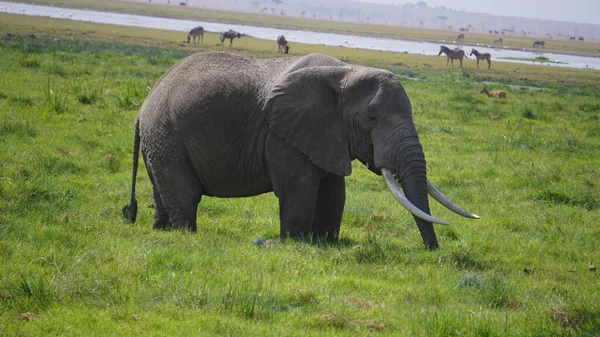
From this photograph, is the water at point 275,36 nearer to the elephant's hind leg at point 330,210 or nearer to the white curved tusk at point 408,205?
the elephant's hind leg at point 330,210

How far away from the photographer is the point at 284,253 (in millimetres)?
8523

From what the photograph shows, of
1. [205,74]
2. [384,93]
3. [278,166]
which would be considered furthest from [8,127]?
[384,93]

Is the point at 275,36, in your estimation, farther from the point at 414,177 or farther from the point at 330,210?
the point at 414,177

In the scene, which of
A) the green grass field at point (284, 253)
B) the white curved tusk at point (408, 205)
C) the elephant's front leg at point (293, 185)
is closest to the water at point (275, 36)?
the green grass field at point (284, 253)

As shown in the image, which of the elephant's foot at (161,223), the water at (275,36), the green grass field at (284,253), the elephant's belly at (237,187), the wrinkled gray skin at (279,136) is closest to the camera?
the green grass field at (284,253)

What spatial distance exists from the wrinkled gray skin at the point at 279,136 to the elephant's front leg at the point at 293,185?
1cm

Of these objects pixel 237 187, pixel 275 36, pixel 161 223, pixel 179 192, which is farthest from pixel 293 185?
pixel 275 36

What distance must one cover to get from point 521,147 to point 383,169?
31.3 feet

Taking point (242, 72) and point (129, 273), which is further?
point (242, 72)

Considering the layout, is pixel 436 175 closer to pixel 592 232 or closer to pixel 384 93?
pixel 592 232

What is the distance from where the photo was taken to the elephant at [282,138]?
8.95m

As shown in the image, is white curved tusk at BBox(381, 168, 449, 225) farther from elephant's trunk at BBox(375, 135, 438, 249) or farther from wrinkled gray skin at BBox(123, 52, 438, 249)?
wrinkled gray skin at BBox(123, 52, 438, 249)

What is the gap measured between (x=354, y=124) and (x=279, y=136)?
830 millimetres

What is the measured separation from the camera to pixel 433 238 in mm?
8945
